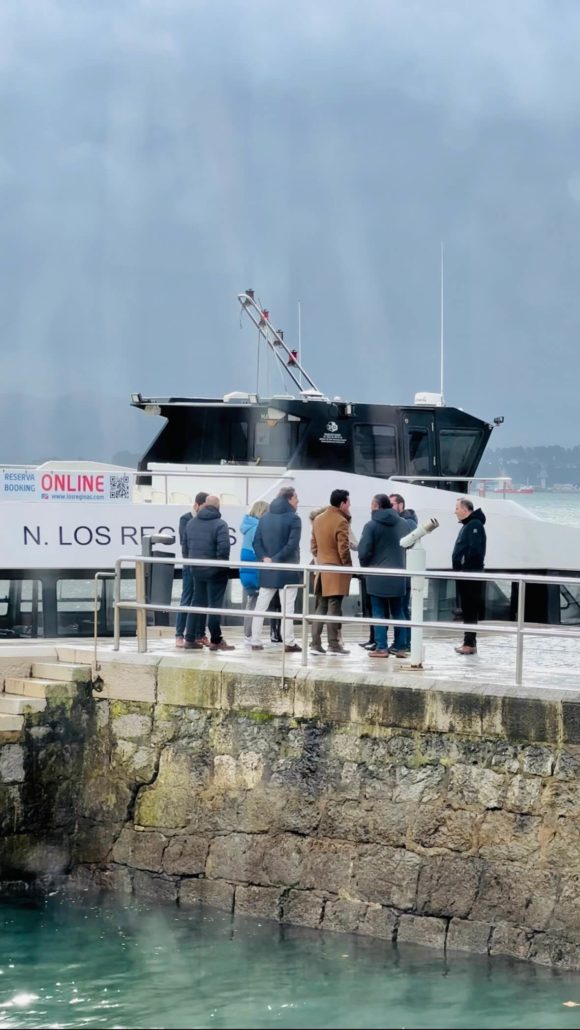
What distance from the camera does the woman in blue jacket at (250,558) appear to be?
13727 millimetres

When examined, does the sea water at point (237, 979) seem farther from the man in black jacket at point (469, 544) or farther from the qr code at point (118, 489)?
the qr code at point (118, 489)

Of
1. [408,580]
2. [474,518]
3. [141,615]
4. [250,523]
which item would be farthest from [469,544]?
[141,615]

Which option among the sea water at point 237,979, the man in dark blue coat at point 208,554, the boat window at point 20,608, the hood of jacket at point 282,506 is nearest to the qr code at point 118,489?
the boat window at point 20,608

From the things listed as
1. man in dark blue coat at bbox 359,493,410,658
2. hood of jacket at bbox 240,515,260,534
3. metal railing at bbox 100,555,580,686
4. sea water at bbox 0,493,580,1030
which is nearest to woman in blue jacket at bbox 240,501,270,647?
hood of jacket at bbox 240,515,260,534

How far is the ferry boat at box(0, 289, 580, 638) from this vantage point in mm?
14930

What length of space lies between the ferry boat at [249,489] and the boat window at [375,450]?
0.04 ft

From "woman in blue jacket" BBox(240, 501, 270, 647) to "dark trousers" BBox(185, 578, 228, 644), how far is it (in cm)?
43

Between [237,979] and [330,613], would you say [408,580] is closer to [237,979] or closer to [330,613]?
[330,613]

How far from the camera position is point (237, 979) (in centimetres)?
1018

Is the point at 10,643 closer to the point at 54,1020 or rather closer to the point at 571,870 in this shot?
the point at 54,1020

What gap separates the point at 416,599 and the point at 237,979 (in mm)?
3291

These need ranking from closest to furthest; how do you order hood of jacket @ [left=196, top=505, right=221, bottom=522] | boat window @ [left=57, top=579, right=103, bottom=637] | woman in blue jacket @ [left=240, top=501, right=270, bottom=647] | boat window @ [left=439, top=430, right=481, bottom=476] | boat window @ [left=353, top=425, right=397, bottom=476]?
hood of jacket @ [left=196, top=505, right=221, bottom=522], woman in blue jacket @ [left=240, top=501, right=270, bottom=647], boat window @ [left=57, top=579, right=103, bottom=637], boat window @ [left=353, top=425, right=397, bottom=476], boat window @ [left=439, top=430, right=481, bottom=476]

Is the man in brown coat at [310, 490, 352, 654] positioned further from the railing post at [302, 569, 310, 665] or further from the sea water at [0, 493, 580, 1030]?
the sea water at [0, 493, 580, 1030]

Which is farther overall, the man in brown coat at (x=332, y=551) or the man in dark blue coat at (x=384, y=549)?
the man in brown coat at (x=332, y=551)
